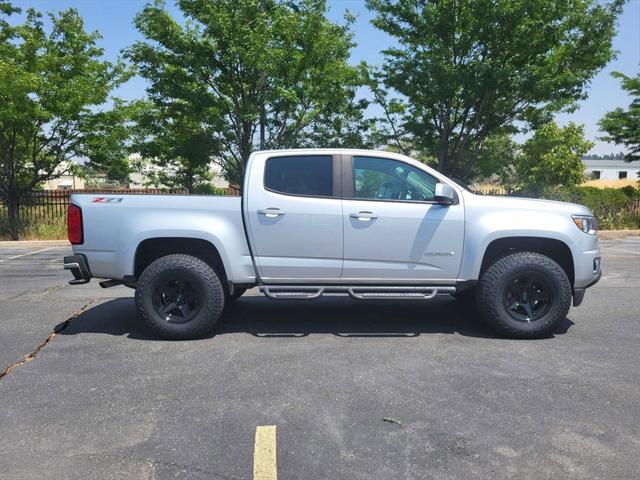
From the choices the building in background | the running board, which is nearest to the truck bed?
the running board

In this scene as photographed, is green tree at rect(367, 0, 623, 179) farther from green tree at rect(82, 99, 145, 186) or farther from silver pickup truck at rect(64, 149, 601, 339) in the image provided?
silver pickup truck at rect(64, 149, 601, 339)

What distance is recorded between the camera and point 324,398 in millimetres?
4113

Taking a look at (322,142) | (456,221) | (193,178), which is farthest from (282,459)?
(193,178)

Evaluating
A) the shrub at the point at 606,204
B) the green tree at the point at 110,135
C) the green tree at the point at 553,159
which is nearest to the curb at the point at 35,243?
the green tree at the point at 110,135

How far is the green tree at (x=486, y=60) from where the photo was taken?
1495 cm

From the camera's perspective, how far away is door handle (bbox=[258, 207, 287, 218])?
5.59m

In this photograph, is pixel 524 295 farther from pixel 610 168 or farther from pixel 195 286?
pixel 610 168

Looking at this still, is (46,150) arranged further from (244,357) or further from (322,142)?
(244,357)

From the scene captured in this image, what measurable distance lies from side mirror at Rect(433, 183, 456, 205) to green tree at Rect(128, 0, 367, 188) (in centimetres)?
951

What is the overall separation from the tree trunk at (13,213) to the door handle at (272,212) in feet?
48.7

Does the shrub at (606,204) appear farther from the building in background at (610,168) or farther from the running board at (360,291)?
the building in background at (610,168)

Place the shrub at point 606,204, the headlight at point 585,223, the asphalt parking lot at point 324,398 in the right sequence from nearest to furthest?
1. the asphalt parking lot at point 324,398
2. the headlight at point 585,223
3. the shrub at point 606,204

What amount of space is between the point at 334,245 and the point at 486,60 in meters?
11.9

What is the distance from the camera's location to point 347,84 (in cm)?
1631
